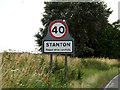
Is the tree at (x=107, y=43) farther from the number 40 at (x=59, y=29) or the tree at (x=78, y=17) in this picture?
the number 40 at (x=59, y=29)

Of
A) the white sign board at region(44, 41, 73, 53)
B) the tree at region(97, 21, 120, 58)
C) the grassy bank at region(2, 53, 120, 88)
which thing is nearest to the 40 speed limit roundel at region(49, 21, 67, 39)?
the white sign board at region(44, 41, 73, 53)

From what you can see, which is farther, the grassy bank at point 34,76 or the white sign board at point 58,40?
the white sign board at point 58,40

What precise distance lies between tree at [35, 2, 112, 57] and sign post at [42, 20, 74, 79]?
24961 mm

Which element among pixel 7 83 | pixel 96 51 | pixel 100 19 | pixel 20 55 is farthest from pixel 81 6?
pixel 7 83

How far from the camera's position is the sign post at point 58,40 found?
39.4ft

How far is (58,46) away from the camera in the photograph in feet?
40.4

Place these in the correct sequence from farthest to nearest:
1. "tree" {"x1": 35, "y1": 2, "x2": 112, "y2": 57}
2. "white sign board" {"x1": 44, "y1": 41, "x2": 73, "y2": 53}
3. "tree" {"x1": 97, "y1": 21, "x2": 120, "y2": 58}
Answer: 1. "tree" {"x1": 97, "y1": 21, "x2": 120, "y2": 58}
2. "tree" {"x1": 35, "y1": 2, "x2": 112, "y2": 57}
3. "white sign board" {"x1": 44, "y1": 41, "x2": 73, "y2": 53}

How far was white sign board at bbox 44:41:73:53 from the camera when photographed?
484 inches

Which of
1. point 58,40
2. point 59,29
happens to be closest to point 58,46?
point 58,40

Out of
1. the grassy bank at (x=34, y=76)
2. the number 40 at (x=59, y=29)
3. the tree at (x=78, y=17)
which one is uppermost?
the tree at (x=78, y=17)

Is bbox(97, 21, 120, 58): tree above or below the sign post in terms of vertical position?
above

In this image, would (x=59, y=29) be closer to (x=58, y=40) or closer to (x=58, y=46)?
(x=58, y=40)

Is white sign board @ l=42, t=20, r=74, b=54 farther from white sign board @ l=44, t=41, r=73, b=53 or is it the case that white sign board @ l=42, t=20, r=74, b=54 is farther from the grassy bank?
the grassy bank

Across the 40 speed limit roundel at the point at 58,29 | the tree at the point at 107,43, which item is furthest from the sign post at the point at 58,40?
the tree at the point at 107,43
